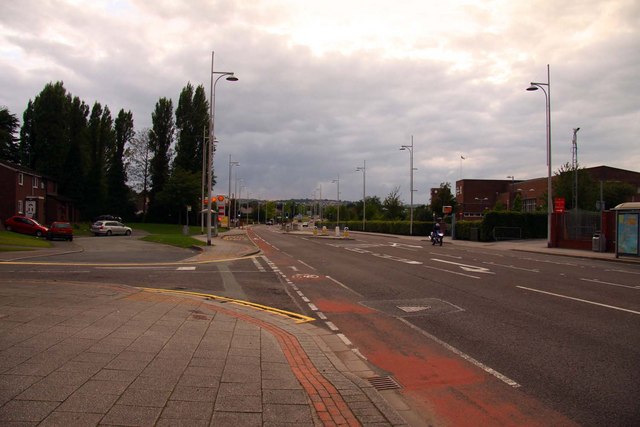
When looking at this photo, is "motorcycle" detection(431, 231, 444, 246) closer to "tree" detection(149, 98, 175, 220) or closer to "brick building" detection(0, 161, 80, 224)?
"brick building" detection(0, 161, 80, 224)

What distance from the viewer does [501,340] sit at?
25.7ft

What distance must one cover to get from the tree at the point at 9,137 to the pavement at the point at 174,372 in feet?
242

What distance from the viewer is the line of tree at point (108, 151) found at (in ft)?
229

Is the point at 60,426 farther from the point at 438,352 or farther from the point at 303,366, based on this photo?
the point at 438,352

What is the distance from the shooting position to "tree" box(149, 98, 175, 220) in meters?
83.2

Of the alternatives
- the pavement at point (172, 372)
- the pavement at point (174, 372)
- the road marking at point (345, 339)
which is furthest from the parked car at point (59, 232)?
the road marking at point (345, 339)

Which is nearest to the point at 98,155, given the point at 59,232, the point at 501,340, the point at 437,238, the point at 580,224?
the point at 59,232

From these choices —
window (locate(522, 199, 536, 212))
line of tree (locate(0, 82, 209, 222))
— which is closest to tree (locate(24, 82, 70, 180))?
line of tree (locate(0, 82, 209, 222))

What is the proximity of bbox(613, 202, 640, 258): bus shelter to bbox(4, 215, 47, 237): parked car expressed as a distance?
1599 inches

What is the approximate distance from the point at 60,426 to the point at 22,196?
55016 mm

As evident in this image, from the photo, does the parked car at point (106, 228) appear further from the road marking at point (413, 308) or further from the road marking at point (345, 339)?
the road marking at point (345, 339)

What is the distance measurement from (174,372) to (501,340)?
5093mm

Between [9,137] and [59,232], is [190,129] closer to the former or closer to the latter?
[9,137]

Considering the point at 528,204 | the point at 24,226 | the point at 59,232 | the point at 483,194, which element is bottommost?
the point at 59,232
